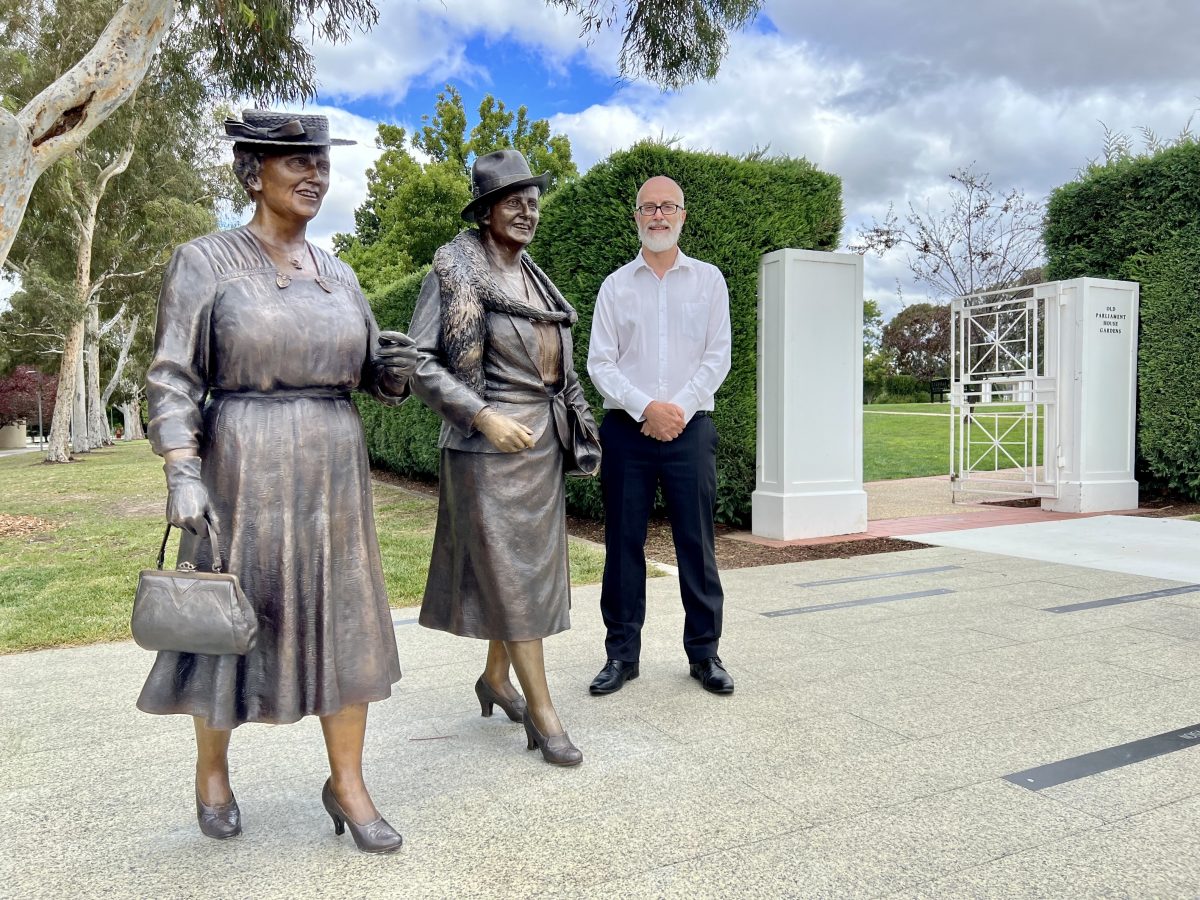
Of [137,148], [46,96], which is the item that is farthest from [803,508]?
[137,148]

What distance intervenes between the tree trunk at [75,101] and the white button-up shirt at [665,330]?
22.3 feet

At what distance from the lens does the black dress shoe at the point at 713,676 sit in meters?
3.62

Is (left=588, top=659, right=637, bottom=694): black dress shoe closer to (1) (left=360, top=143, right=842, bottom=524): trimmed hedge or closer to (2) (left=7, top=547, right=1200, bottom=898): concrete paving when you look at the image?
(2) (left=7, top=547, right=1200, bottom=898): concrete paving

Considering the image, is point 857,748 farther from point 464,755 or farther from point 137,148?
point 137,148

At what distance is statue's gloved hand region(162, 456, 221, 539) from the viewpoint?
2.03 metres

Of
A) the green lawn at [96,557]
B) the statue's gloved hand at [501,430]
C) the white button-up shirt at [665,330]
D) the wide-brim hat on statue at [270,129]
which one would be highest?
the wide-brim hat on statue at [270,129]

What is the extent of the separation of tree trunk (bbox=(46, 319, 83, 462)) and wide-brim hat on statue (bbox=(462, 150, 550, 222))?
23.1 meters

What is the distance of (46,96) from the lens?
795cm

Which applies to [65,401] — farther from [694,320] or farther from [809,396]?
[694,320]

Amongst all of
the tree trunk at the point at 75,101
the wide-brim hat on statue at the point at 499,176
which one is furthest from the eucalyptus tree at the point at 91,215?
the wide-brim hat on statue at the point at 499,176

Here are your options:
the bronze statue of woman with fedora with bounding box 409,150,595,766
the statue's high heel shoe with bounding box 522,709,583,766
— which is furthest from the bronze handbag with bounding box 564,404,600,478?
the statue's high heel shoe with bounding box 522,709,583,766

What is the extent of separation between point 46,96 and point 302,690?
8116 millimetres

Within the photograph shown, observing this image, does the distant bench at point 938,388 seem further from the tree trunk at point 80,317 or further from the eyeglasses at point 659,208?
the eyeglasses at point 659,208

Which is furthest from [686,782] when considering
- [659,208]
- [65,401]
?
[65,401]
